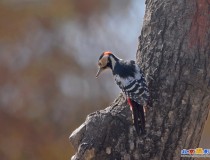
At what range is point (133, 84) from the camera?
2723mm

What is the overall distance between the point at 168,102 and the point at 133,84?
0.28 metres

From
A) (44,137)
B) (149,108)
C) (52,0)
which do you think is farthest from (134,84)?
(52,0)

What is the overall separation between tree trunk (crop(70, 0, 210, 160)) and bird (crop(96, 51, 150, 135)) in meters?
0.03

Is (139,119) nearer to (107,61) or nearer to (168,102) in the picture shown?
(168,102)

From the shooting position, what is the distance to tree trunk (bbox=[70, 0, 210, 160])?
243cm

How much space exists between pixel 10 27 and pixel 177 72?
18.4 feet

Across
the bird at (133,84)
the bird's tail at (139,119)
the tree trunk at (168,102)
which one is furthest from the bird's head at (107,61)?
the bird's tail at (139,119)

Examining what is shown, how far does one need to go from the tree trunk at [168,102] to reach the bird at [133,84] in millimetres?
34

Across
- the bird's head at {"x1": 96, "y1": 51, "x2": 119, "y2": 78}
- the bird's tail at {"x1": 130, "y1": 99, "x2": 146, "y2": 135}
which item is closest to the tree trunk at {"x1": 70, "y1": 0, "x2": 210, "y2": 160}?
the bird's tail at {"x1": 130, "y1": 99, "x2": 146, "y2": 135}

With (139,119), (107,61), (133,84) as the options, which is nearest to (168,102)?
(139,119)

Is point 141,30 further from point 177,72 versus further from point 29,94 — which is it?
point 29,94

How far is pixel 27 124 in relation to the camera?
25.0ft

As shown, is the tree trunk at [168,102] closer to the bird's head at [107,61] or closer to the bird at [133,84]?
the bird at [133,84]

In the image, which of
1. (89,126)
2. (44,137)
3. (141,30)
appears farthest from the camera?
(44,137)
